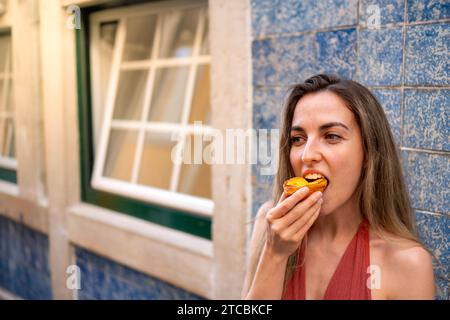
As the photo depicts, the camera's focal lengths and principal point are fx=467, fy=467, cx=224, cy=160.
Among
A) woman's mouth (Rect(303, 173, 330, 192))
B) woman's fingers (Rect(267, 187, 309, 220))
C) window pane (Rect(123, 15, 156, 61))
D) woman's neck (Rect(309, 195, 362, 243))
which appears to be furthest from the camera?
window pane (Rect(123, 15, 156, 61))

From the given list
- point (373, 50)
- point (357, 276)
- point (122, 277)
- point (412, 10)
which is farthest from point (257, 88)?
point (122, 277)

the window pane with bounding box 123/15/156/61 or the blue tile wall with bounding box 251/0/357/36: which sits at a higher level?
the window pane with bounding box 123/15/156/61

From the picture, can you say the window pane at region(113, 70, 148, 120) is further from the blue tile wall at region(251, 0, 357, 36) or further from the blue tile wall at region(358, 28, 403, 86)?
the blue tile wall at region(358, 28, 403, 86)

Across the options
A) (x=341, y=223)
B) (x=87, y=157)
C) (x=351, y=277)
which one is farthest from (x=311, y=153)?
(x=87, y=157)

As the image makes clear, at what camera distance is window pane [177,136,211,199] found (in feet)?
10.5

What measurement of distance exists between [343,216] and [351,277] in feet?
0.77

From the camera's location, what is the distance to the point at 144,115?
12.1ft

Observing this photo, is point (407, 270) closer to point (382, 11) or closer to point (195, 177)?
point (382, 11)

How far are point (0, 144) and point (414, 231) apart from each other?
13.6 ft

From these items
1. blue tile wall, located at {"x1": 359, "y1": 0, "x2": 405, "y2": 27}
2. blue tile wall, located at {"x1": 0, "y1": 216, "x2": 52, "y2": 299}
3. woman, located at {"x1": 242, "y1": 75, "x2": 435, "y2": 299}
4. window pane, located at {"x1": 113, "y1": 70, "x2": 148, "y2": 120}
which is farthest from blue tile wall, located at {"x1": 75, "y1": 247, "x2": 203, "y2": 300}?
blue tile wall, located at {"x1": 359, "y1": 0, "x2": 405, "y2": 27}

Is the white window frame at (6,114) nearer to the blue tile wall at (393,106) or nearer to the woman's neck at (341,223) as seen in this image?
the blue tile wall at (393,106)

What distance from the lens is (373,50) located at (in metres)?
2.07

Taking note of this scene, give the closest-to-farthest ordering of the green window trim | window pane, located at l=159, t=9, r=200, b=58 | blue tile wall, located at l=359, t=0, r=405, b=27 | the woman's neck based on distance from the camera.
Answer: the woman's neck → blue tile wall, located at l=359, t=0, r=405, b=27 → window pane, located at l=159, t=9, r=200, b=58 → the green window trim

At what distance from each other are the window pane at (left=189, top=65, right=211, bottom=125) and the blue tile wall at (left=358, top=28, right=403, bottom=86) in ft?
4.40
